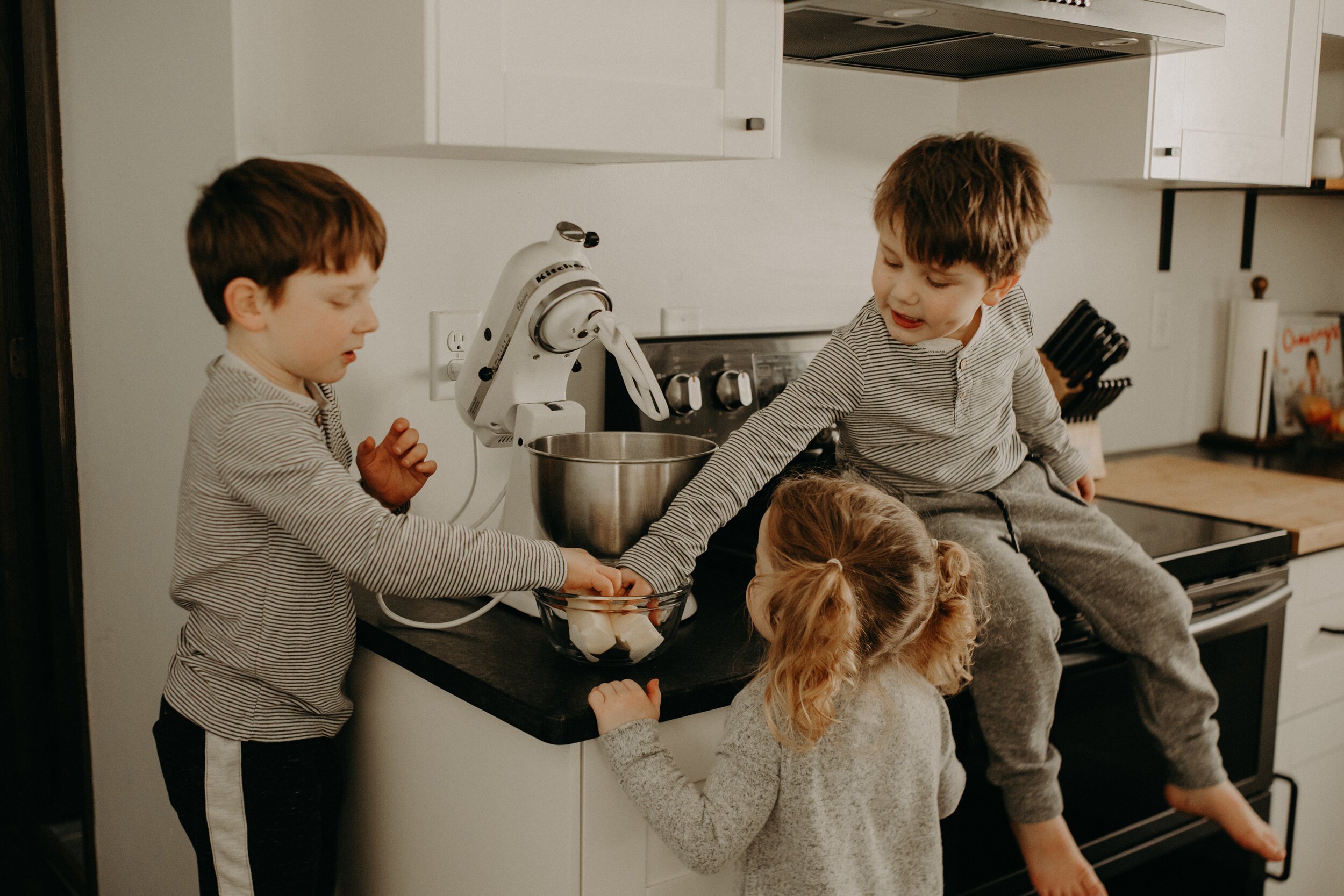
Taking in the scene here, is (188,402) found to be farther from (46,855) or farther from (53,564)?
(46,855)

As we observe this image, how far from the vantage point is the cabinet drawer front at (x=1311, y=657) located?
193 centimetres

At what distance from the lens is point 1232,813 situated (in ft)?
4.96

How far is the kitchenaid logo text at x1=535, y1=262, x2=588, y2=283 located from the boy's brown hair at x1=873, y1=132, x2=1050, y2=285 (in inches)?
13.7

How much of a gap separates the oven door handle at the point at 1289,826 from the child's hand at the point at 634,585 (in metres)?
1.27

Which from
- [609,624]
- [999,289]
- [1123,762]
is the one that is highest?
[999,289]

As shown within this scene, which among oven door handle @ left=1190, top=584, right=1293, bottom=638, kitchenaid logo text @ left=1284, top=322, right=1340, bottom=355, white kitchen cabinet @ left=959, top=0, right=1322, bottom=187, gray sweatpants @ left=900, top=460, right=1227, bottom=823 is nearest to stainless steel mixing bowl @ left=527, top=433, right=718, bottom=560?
gray sweatpants @ left=900, top=460, right=1227, bottom=823

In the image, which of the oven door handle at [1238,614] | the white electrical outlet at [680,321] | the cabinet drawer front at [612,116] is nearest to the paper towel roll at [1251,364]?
the oven door handle at [1238,614]

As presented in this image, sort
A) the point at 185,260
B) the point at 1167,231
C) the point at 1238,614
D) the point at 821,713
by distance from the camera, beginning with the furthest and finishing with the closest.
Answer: the point at 1167,231, the point at 1238,614, the point at 185,260, the point at 821,713

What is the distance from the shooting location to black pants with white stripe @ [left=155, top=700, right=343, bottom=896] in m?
1.21

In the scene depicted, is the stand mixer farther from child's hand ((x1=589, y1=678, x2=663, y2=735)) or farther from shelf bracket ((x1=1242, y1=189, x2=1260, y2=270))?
shelf bracket ((x1=1242, y1=189, x2=1260, y2=270))

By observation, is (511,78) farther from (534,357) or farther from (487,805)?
(487,805)

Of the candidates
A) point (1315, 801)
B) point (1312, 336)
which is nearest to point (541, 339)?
point (1315, 801)

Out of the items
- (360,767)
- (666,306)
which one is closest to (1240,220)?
(666,306)

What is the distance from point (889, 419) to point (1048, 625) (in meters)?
0.30
